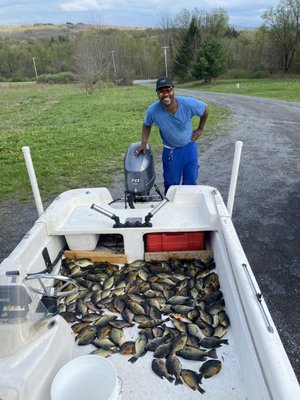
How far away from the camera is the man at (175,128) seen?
13.9 feet

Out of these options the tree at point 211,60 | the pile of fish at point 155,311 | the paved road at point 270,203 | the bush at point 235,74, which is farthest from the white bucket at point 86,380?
the bush at point 235,74

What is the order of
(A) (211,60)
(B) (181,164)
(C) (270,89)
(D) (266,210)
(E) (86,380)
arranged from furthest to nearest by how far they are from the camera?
1. (A) (211,60)
2. (C) (270,89)
3. (D) (266,210)
4. (B) (181,164)
5. (E) (86,380)

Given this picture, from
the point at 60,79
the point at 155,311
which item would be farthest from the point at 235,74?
the point at 155,311

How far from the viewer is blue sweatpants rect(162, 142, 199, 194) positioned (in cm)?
470

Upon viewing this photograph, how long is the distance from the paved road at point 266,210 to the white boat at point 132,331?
1105 mm

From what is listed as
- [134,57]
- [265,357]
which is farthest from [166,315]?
[134,57]

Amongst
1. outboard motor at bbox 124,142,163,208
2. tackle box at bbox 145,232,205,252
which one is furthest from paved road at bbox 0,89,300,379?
outboard motor at bbox 124,142,163,208

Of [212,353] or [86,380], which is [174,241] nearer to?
[212,353]

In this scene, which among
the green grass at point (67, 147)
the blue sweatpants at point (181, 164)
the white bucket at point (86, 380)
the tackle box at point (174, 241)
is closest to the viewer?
the white bucket at point (86, 380)

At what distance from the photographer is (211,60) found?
4175 cm

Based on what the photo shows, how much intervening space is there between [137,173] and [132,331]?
192cm

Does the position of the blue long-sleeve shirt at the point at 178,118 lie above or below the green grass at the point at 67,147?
above

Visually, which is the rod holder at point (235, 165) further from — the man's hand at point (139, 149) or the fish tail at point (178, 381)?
the fish tail at point (178, 381)

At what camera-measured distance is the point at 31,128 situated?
14.3m
